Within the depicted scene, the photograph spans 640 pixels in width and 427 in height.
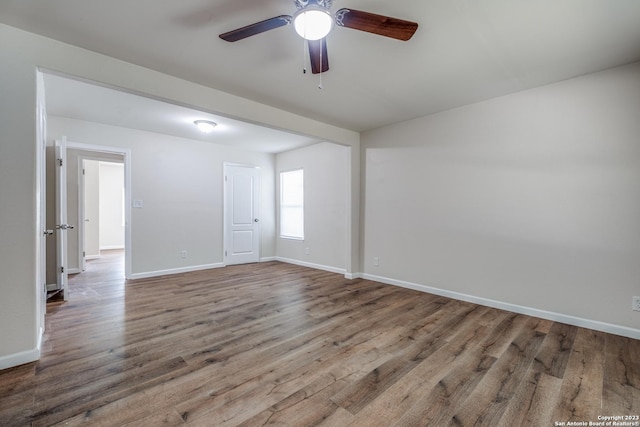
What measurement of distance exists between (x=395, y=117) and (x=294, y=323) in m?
3.08

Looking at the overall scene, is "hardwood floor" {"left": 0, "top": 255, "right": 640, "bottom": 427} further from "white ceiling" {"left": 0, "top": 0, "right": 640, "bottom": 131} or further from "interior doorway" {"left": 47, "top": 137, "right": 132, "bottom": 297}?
"white ceiling" {"left": 0, "top": 0, "right": 640, "bottom": 131}

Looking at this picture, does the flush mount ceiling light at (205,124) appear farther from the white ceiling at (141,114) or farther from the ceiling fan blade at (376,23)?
the ceiling fan blade at (376,23)

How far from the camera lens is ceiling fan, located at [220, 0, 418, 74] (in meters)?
1.58

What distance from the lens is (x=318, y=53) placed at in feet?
6.49

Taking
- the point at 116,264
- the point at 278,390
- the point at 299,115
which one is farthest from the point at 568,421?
the point at 116,264

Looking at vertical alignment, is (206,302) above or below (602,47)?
below

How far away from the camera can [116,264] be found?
6.00 meters

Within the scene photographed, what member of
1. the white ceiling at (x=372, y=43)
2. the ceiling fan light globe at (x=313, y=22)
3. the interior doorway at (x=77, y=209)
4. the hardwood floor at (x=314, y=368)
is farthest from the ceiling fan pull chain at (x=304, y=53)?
the interior doorway at (x=77, y=209)

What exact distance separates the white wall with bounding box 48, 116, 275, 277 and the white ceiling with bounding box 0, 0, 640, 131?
264 cm

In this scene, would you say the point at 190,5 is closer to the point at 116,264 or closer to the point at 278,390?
the point at 278,390

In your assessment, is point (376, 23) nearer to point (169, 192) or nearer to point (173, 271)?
point (169, 192)

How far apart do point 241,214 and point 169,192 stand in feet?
4.86

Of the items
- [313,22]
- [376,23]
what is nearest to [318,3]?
[313,22]

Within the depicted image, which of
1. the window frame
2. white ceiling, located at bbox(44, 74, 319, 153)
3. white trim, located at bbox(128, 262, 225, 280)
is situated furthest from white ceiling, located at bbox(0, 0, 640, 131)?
white trim, located at bbox(128, 262, 225, 280)
